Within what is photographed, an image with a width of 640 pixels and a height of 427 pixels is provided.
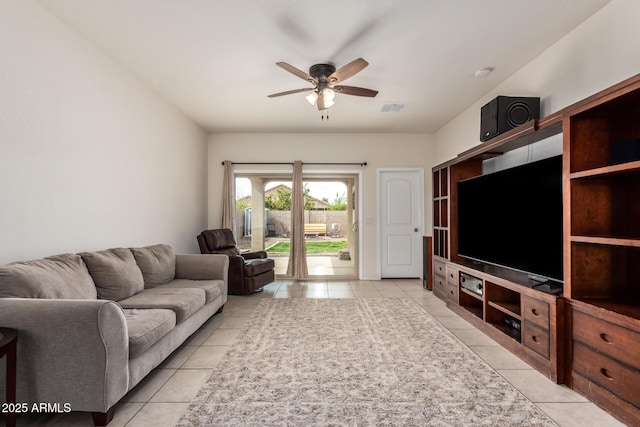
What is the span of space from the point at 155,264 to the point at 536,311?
11.1 ft

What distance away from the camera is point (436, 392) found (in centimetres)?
205

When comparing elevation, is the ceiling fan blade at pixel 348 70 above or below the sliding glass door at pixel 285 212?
above

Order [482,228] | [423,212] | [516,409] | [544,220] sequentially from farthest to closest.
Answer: [423,212], [482,228], [544,220], [516,409]

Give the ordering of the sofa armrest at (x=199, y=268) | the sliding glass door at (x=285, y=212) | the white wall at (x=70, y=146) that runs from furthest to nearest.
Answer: the sliding glass door at (x=285, y=212)
the sofa armrest at (x=199, y=268)
the white wall at (x=70, y=146)

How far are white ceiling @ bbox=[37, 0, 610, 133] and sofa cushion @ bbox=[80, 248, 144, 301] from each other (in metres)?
1.89

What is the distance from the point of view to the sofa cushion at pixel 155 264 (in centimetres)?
317

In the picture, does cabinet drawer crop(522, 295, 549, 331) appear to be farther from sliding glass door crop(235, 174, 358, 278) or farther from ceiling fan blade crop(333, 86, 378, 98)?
sliding glass door crop(235, 174, 358, 278)

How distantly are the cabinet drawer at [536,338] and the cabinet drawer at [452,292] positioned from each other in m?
1.25

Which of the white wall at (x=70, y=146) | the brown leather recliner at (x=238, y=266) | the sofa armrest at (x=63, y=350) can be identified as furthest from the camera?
the brown leather recliner at (x=238, y=266)

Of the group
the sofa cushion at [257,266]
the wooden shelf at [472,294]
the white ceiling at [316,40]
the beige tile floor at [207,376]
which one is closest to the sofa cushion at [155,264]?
the beige tile floor at [207,376]

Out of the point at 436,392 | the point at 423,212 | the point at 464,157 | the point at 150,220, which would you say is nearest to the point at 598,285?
the point at 436,392

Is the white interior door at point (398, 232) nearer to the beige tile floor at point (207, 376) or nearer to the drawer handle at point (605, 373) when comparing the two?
the beige tile floor at point (207, 376)

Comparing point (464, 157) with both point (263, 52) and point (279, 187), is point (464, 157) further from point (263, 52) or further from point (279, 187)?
point (279, 187)

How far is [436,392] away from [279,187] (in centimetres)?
468
